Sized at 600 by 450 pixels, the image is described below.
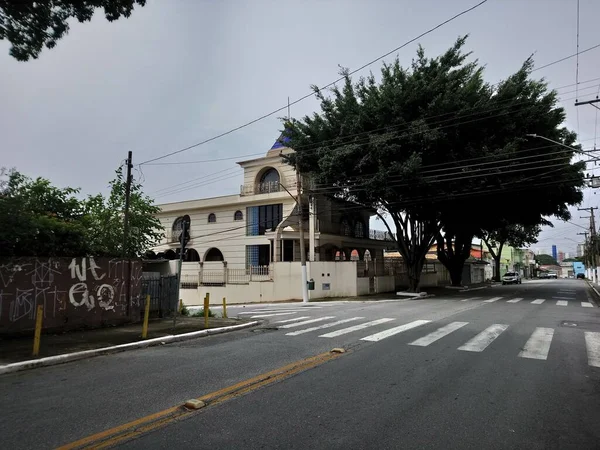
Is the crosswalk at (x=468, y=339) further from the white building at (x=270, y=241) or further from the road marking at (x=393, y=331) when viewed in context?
the white building at (x=270, y=241)

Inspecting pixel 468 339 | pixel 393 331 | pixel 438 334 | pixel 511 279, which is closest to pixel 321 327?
pixel 393 331

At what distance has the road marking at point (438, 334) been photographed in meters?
9.38

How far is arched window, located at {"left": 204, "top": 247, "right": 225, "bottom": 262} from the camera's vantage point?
36500 millimetres

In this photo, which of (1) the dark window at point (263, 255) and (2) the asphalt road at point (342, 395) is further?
(1) the dark window at point (263, 255)

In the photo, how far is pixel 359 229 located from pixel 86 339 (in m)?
30.3

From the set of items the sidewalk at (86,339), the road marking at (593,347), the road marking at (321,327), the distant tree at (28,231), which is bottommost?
the road marking at (593,347)

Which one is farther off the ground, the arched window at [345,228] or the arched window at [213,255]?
the arched window at [345,228]

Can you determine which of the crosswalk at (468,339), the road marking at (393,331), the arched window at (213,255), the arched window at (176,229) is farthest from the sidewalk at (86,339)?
the arched window at (176,229)

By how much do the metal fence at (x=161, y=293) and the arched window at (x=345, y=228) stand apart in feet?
71.7

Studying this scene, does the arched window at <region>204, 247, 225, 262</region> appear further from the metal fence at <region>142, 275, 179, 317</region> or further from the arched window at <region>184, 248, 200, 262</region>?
the metal fence at <region>142, 275, 179, 317</region>

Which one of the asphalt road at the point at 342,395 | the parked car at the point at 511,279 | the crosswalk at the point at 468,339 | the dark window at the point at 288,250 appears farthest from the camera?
the parked car at the point at 511,279

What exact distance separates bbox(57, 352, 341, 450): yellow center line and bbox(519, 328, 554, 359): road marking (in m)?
4.47

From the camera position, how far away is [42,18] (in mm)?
8297

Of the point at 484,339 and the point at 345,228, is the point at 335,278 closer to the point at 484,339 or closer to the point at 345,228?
the point at 345,228
